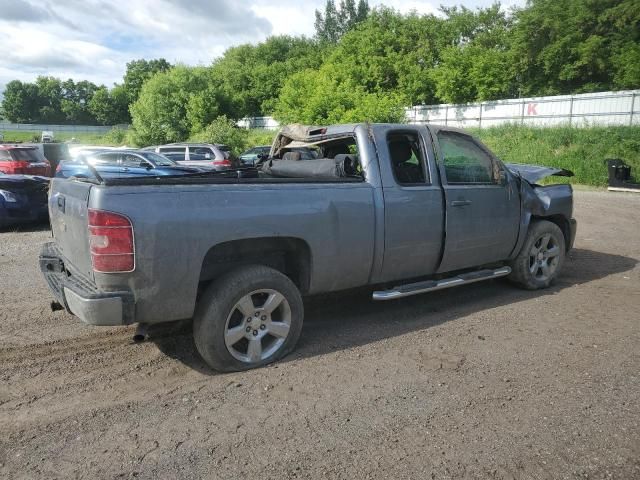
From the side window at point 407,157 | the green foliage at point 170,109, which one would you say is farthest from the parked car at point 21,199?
the green foliage at point 170,109

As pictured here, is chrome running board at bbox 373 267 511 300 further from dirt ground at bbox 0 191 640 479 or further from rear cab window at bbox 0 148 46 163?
rear cab window at bbox 0 148 46 163

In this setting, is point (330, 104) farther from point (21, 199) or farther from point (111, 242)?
point (111, 242)

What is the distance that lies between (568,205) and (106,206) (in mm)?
5303

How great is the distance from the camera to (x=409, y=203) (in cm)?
450

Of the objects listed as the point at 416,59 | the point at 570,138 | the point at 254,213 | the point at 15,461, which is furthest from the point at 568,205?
the point at 416,59

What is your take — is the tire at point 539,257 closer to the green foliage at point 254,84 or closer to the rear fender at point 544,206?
the rear fender at point 544,206

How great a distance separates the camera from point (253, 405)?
3.33m

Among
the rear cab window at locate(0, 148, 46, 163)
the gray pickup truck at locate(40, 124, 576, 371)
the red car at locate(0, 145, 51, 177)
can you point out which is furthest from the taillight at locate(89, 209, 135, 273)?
the rear cab window at locate(0, 148, 46, 163)

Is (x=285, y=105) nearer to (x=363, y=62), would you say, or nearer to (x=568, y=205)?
(x=363, y=62)

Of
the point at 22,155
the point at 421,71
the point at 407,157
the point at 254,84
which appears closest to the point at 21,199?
the point at 22,155

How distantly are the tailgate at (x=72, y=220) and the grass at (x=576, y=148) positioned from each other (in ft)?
63.6

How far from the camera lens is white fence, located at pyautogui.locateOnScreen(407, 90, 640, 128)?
2377 cm

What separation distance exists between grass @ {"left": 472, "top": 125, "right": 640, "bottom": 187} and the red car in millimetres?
18377

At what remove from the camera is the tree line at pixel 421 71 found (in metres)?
29.3
